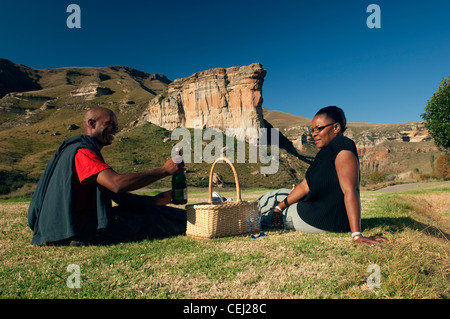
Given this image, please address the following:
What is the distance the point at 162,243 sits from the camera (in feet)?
12.9

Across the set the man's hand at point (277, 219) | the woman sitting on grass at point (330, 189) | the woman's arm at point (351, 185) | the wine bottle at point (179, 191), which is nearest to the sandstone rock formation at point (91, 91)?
the wine bottle at point (179, 191)

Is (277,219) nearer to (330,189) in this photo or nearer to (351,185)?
(330,189)

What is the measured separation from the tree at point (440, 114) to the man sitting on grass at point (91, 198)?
1297 inches

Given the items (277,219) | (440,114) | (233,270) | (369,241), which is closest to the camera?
(233,270)

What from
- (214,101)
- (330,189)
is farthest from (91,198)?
(214,101)

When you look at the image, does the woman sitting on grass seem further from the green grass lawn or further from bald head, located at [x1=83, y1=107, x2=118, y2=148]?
bald head, located at [x1=83, y1=107, x2=118, y2=148]

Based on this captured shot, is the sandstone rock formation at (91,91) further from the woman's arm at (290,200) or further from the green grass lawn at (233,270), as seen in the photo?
the green grass lawn at (233,270)

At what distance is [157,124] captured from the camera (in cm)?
7731

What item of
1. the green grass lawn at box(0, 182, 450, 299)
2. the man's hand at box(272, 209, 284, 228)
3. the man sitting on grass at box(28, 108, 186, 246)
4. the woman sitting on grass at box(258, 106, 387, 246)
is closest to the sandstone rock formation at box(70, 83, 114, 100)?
the man sitting on grass at box(28, 108, 186, 246)

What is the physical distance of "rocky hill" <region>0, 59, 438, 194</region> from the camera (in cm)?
5650

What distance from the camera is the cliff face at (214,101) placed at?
68000mm

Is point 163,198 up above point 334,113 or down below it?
below

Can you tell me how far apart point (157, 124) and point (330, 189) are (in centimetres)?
7692

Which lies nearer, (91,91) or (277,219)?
(277,219)
